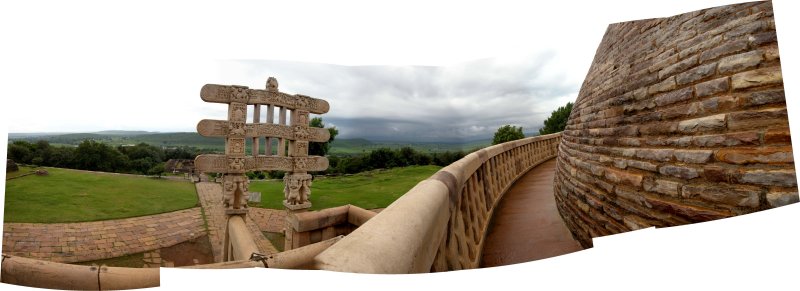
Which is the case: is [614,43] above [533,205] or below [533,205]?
above

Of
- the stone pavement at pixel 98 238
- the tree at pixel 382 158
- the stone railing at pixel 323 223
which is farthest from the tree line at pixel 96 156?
the tree at pixel 382 158

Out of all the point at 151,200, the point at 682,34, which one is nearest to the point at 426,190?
the point at 682,34

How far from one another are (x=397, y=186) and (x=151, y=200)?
5569mm

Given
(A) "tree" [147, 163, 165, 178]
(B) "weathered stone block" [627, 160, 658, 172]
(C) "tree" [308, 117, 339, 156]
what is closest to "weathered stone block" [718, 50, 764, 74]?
(B) "weathered stone block" [627, 160, 658, 172]

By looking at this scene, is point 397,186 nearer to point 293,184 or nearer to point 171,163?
point 293,184

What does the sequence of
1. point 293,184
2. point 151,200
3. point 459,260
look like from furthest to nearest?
point 293,184, point 151,200, point 459,260

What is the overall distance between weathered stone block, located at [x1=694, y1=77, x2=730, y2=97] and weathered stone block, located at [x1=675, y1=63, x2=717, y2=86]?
0.11ft

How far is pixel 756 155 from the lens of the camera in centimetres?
91

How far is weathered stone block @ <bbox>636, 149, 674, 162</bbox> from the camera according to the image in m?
1.22

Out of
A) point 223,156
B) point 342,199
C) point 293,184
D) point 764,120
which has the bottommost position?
point 342,199

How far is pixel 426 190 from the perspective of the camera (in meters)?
1.26

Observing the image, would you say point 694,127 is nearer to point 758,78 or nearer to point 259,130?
point 758,78

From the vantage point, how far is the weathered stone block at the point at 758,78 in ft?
2.94

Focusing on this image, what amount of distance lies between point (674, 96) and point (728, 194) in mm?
450
